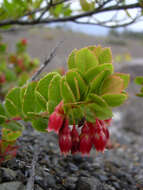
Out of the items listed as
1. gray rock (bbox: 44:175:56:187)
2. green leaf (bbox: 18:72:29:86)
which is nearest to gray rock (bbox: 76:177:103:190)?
gray rock (bbox: 44:175:56:187)

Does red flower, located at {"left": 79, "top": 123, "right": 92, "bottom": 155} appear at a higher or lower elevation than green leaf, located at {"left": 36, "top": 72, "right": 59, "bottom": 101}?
lower

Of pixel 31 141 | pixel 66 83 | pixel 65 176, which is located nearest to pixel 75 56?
pixel 66 83

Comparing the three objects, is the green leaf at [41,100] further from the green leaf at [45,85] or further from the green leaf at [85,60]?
the green leaf at [85,60]

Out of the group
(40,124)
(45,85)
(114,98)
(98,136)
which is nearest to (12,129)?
(40,124)

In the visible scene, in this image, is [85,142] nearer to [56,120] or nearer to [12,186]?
[56,120]

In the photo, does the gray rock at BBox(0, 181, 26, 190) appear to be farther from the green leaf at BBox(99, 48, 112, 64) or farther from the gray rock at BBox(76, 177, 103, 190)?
the green leaf at BBox(99, 48, 112, 64)

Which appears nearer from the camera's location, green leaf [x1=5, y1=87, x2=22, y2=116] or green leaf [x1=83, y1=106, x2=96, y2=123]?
green leaf [x1=83, y1=106, x2=96, y2=123]
